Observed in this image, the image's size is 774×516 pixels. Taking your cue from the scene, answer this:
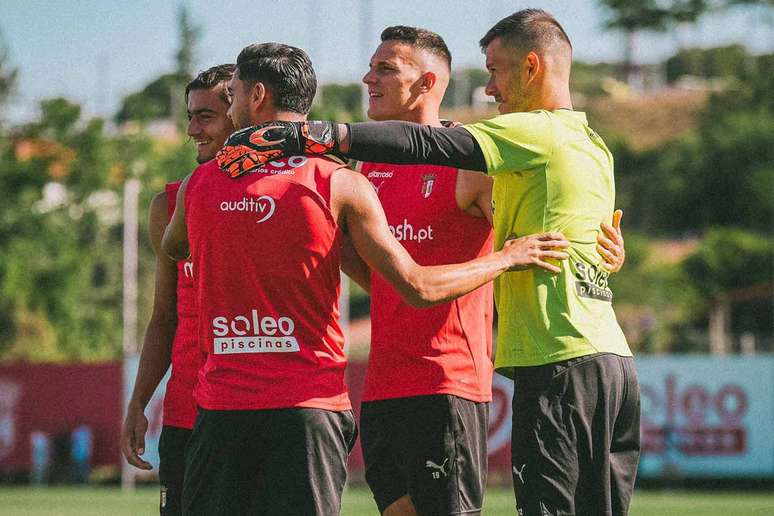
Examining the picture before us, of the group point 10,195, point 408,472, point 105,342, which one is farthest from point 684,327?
point 408,472

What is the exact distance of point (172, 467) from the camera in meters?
6.17

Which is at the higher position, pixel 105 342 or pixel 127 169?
pixel 127 169

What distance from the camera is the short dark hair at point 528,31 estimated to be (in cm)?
532

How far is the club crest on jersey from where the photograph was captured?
245 inches

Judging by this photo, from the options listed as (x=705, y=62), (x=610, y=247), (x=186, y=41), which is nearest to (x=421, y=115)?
(x=610, y=247)

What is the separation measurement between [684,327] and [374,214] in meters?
41.4

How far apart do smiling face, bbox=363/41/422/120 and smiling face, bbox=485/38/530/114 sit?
129cm

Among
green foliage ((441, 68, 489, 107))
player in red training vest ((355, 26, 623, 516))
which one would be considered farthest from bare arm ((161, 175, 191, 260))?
green foliage ((441, 68, 489, 107))

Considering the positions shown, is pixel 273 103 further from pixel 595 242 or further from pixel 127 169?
pixel 127 169

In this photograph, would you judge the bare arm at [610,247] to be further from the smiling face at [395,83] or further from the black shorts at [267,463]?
the smiling face at [395,83]

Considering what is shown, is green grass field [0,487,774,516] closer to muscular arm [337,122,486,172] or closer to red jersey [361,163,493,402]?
red jersey [361,163,493,402]

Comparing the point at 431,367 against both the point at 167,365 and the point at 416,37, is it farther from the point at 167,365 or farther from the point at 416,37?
the point at 416,37

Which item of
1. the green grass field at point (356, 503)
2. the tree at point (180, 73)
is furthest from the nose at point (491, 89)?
the tree at point (180, 73)

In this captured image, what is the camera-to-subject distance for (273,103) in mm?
4988
